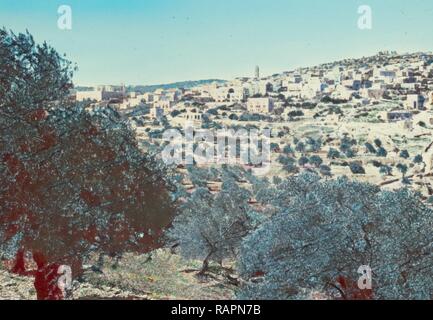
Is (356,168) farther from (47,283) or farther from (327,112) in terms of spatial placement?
(47,283)

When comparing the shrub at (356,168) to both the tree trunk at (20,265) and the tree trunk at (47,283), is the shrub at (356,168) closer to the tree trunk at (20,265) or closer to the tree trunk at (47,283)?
the tree trunk at (47,283)

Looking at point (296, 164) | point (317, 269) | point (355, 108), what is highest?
point (355, 108)

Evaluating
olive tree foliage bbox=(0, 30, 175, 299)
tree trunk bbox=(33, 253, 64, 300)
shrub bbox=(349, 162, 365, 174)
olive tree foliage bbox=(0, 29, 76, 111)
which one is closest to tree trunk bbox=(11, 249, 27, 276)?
olive tree foliage bbox=(0, 30, 175, 299)

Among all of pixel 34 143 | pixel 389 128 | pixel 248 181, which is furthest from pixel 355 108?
pixel 34 143

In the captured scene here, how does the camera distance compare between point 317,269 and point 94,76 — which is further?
point 94,76

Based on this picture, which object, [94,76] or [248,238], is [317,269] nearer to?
[248,238]

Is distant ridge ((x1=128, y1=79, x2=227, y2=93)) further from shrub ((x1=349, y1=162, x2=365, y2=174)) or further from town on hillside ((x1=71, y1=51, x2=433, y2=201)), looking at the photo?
shrub ((x1=349, y1=162, x2=365, y2=174))

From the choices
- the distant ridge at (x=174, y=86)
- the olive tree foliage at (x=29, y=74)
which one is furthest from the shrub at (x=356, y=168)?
the olive tree foliage at (x=29, y=74)

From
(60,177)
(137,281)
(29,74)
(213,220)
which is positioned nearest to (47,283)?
(137,281)
